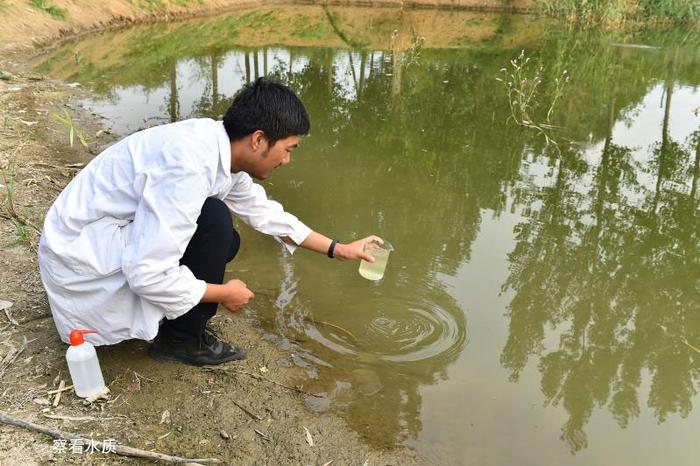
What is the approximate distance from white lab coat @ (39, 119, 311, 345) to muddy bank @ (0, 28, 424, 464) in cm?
25

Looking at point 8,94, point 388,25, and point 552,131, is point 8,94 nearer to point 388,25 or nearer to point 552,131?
point 552,131

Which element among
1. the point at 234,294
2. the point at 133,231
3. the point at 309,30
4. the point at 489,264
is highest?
the point at 133,231

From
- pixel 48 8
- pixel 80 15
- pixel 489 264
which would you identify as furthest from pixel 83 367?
pixel 80 15

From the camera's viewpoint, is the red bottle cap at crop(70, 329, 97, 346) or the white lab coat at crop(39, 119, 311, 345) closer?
the white lab coat at crop(39, 119, 311, 345)

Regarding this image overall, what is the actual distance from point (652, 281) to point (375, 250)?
6.76 ft

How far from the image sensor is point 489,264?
402 cm

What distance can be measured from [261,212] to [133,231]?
2.60ft

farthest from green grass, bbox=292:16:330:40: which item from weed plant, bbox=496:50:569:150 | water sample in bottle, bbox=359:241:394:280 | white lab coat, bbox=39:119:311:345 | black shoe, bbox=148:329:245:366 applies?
white lab coat, bbox=39:119:311:345

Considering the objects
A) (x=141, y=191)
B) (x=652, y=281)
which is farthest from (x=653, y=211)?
(x=141, y=191)

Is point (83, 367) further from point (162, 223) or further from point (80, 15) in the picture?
point (80, 15)

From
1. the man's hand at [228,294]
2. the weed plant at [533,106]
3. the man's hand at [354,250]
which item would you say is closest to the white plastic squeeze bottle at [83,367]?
the man's hand at [228,294]

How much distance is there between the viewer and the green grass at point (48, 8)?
12352 millimetres

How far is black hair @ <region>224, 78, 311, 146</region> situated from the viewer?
83.7 inches

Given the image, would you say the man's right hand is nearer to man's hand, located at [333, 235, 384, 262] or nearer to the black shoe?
the black shoe
